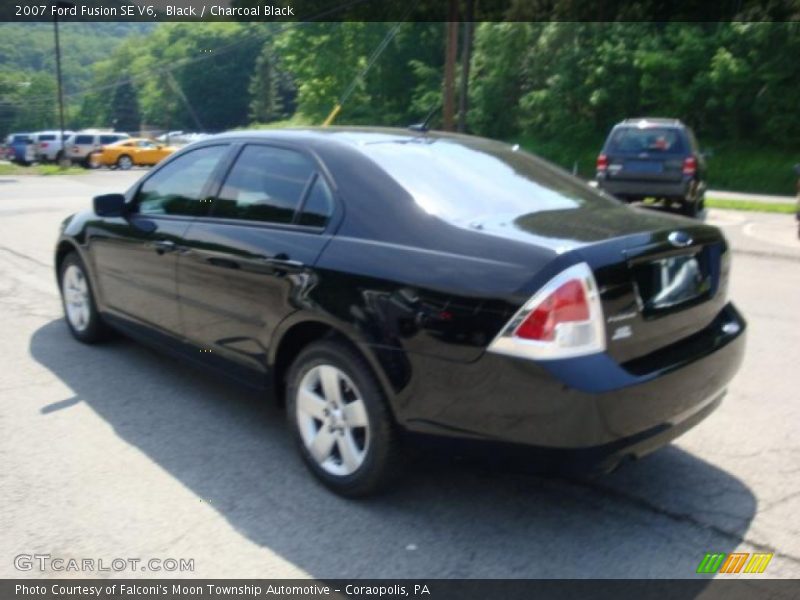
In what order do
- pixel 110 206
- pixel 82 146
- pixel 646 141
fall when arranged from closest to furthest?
pixel 110 206 → pixel 646 141 → pixel 82 146

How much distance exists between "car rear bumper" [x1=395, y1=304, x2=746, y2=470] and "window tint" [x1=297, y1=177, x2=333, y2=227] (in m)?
0.93

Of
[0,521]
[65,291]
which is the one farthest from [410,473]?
[65,291]

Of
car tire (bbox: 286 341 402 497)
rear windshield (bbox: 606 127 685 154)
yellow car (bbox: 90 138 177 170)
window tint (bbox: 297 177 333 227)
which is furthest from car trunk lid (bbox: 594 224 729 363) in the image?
yellow car (bbox: 90 138 177 170)

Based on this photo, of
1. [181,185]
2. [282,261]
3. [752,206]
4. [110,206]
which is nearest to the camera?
[282,261]

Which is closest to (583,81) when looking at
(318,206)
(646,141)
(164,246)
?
(646,141)

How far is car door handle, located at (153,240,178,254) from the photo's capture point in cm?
430

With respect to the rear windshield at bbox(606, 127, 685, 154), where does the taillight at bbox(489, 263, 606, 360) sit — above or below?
below

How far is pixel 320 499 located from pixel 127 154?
3690 centimetres

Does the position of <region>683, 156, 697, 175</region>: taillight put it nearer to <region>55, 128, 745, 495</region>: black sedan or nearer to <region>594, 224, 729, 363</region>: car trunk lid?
<region>55, 128, 745, 495</region>: black sedan

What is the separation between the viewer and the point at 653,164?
12938 mm

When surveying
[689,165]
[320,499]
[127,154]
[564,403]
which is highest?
[689,165]

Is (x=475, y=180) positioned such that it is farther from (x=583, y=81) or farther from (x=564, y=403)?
(x=583, y=81)

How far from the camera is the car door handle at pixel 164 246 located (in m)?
4.30

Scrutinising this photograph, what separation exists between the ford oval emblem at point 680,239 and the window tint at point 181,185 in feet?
8.08
